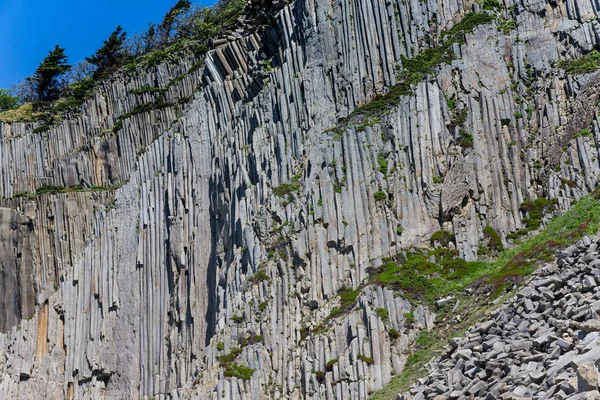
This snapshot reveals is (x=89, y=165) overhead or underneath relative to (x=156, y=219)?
overhead

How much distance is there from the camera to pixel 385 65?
3834 centimetres

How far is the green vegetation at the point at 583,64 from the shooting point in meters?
34.2

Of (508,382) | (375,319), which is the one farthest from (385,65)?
(508,382)

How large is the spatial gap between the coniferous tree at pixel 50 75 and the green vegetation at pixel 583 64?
50277 mm

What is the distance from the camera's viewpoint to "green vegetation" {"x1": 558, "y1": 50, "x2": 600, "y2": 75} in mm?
34219

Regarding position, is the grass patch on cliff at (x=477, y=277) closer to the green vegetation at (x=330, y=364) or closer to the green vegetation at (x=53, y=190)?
the green vegetation at (x=330, y=364)

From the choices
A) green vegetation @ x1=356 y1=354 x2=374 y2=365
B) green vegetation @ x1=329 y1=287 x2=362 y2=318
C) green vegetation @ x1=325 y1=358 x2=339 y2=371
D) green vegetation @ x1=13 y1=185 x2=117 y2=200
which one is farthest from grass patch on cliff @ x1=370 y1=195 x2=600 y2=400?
green vegetation @ x1=13 y1=185 x2=117 y2=200

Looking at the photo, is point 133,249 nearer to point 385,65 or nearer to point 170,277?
point 170,277

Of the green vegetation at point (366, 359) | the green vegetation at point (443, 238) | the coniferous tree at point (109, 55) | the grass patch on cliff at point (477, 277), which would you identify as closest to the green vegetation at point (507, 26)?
the grass patch on cliff at point (477, 277)

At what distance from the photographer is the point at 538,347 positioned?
1881 cm

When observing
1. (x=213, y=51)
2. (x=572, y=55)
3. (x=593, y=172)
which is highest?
(x=213, y=51)

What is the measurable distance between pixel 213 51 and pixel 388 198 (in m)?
18.3

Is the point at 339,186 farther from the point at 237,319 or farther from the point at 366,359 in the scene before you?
the point at 366,359

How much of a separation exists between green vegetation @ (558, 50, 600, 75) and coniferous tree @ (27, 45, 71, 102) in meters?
50.3
